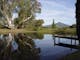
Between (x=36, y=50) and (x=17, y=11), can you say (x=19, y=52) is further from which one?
(x=17, y=11)

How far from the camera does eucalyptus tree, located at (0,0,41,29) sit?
59.1 meters

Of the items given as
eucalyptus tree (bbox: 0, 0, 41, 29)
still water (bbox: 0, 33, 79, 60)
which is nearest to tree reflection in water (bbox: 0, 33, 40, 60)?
still water (bbox: 0, 33, 79, 60)

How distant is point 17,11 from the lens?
208ft

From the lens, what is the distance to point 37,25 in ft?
218

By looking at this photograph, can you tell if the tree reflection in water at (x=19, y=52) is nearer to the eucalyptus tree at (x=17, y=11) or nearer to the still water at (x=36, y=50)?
the still water at (x=36, y=50)

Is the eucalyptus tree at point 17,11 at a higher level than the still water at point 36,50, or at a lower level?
higher

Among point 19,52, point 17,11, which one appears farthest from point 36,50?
point 17,11

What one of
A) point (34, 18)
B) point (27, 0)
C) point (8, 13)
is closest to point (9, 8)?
point (8, 13)

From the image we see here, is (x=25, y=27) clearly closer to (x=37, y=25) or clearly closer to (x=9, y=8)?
(x=37, y=25)

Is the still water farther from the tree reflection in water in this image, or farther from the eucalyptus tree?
the eucalyptus tree

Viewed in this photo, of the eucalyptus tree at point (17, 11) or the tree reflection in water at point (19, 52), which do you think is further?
the eucalyptus tree at point (17, 11)

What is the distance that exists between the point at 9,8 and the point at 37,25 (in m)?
11.4

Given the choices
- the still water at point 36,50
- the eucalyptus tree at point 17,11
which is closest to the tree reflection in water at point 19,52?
the still water at point 36,50

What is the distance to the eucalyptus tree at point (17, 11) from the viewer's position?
2325 inches
